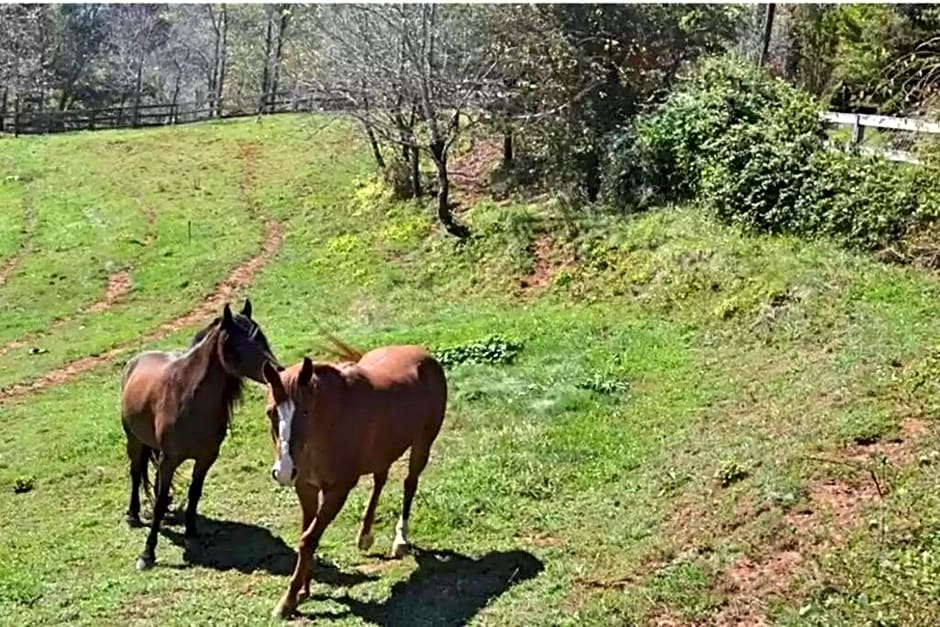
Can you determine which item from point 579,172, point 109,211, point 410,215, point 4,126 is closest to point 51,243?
point 109,211

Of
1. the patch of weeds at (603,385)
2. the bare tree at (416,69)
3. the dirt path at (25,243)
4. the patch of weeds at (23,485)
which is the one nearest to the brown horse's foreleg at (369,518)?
the patch of weeds at (603,385)

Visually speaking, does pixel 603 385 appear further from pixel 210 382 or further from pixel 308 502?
pixel 308 502

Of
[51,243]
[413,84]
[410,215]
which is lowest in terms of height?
[51,243]

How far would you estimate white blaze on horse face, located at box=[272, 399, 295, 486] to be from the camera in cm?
703

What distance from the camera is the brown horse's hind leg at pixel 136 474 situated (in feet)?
34.9

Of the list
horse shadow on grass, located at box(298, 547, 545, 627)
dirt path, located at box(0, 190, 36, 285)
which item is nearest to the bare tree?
dirt path, located at box(0, 190, 36, 285)

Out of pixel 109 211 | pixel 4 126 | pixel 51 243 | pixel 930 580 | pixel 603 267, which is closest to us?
→ pixel 930 580

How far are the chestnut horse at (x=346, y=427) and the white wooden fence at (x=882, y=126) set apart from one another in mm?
8571

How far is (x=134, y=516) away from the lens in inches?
419

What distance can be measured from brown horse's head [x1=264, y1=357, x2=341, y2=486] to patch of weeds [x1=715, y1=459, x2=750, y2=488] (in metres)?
3.48

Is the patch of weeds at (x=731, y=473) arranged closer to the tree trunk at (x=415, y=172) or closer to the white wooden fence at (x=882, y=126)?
the white wooden fence at (x=882, y=126)

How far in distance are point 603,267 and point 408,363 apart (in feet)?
34.8

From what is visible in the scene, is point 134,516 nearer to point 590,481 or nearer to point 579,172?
point 590,481

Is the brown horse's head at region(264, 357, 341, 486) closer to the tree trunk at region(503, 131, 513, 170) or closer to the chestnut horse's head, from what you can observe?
the chestnut horse's head
